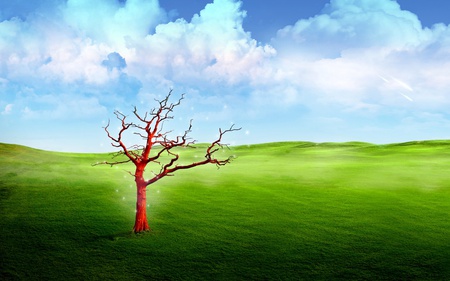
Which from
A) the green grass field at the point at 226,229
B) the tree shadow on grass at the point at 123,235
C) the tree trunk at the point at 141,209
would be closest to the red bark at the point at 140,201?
the tree trunk at the point at 141,209

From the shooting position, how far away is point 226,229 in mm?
19984

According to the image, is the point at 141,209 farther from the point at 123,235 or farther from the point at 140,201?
the point at 123,235

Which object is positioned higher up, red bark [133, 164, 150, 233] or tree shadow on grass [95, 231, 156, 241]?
red bark [133, 164, 150, 233]

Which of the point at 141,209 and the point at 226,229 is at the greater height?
the point at 141,209

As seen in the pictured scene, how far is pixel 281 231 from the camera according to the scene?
2003 cm

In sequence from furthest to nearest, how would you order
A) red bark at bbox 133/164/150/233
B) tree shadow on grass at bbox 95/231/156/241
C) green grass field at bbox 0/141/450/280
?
red bark at bbox 133/164/150/233, tree shadow on grass at bbox 95/231/156/241, green grass field at bbox 0/141/450/280

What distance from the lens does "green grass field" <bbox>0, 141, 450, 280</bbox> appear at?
15992 mm

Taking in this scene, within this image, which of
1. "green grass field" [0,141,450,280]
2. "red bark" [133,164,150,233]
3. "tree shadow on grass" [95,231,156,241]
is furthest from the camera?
"red bark" [133,164,150,233]

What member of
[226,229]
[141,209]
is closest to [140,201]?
[141,209]

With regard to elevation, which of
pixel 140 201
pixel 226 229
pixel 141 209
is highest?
pixel 140 201

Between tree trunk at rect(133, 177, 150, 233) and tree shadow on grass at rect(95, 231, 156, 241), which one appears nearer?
tree shadow on grass at rect(95, 231, 156, 241)

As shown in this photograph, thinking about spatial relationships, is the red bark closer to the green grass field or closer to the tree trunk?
the tree trunk

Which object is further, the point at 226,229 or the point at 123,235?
the point at 226,229

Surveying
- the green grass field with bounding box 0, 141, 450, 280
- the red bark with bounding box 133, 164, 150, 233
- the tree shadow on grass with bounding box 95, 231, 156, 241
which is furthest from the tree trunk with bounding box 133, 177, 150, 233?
the green grass field with bounding box 0, 141, 450, 280
